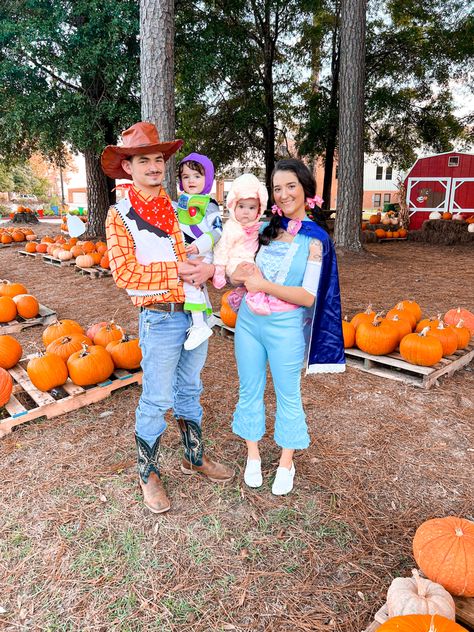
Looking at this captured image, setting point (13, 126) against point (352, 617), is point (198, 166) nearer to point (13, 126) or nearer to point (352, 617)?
point (352, 617)

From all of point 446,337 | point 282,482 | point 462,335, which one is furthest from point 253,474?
point 462,335

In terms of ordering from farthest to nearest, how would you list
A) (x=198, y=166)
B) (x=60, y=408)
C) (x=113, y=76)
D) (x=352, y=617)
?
(x=113, y=76), (x=60, y=408), (x=198, y=166), (x=352, y=617)

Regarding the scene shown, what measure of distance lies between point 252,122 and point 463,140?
8.99 metres

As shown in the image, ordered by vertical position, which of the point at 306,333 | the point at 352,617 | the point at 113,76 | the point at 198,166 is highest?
the point at 113,76

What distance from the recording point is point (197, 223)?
7.91ft

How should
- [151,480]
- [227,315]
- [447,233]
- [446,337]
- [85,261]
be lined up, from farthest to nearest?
[447,233] < [85,261] < [227,315] < [446,337] < [151,480]

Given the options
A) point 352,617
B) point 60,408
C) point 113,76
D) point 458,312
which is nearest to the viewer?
point 352,617

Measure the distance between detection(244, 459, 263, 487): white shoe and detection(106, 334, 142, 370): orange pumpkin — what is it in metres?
1.71

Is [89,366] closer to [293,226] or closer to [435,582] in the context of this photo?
[293,226]

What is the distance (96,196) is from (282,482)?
11.3 m

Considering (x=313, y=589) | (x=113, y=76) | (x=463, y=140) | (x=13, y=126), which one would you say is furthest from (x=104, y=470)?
(x=463, y=140)

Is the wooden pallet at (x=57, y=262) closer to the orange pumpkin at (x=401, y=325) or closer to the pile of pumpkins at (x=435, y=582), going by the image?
the orange pumpkin at (x=401, y=325)

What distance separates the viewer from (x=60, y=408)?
3498 millimetres

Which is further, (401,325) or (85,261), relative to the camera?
(85,261)
